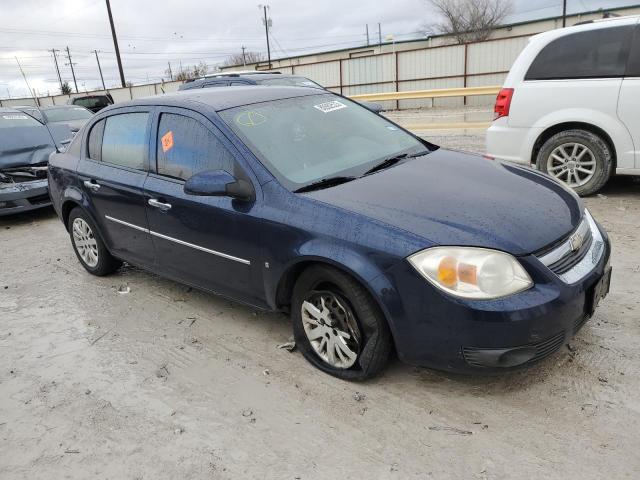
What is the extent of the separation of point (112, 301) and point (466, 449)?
3199mm

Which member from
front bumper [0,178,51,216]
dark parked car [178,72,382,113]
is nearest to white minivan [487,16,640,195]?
dark parked car [178,72,382,113]

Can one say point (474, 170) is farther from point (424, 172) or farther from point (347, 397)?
point (347, 397)

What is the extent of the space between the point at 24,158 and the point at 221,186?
6.22 m

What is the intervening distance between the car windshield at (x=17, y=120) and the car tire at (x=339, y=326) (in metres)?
7.35

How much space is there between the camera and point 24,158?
8047 mm

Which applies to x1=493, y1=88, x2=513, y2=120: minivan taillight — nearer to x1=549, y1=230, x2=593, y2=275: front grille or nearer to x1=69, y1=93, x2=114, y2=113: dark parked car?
x1=549, y1=230, x2=593, y2=275: front grille

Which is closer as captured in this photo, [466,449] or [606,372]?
[466,449]

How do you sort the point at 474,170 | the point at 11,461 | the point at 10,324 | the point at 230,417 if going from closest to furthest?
the point at 11,461 → the point at 230,417 → the point at 474,170 → the point at 10,324

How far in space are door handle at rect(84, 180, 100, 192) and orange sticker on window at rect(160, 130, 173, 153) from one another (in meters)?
0.96

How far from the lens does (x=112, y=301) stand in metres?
4.55

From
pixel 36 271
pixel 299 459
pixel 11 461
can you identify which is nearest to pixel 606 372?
pixel 299 459

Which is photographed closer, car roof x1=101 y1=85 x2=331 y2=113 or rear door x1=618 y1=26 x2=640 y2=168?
car roof x1=101 y1=85 x2=331 y2=113

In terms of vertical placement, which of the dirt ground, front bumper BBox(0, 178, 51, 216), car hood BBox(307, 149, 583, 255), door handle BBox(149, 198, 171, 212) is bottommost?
the dirt ground

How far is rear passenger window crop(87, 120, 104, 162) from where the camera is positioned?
184 inches
